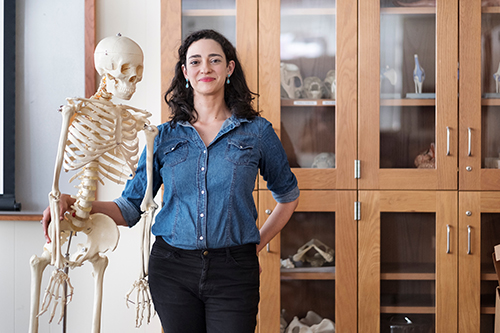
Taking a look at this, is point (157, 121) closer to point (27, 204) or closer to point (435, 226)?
point (27, 204)

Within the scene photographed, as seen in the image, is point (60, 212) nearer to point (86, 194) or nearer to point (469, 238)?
point (86, 194)

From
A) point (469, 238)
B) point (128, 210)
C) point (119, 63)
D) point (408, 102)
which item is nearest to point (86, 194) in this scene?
point (128, 210)

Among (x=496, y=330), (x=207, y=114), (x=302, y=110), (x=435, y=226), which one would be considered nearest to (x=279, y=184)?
(x=207, y=114)

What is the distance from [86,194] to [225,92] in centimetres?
51

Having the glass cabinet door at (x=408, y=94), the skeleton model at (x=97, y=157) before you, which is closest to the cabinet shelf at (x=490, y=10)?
the glass cabinet door at (x=408, y=94)

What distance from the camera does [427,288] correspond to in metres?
2.03

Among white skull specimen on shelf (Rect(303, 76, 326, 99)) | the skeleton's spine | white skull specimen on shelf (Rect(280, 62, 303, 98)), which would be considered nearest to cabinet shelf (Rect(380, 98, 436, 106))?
white skull specimen on shelf (Rect(303, 76, 326, 99))

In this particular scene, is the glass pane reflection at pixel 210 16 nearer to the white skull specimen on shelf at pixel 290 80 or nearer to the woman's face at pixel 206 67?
the white skull specimen on shelf at pixel 290 80

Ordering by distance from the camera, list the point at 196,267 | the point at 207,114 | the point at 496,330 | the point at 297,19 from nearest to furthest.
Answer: the point at 196,267
the point at 207,114
the point at 496,330
the point at 297,19

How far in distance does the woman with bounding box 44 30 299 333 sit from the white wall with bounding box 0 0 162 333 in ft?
3.05

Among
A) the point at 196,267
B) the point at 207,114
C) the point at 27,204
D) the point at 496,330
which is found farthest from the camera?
the point at 27,204

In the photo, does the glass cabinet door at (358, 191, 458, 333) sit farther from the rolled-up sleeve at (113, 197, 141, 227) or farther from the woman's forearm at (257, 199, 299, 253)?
the rolled-up sleeve at (113, 197, 141, 227)

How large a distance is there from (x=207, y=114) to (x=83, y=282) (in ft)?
4.37

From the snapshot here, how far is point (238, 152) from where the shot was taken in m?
1.27
